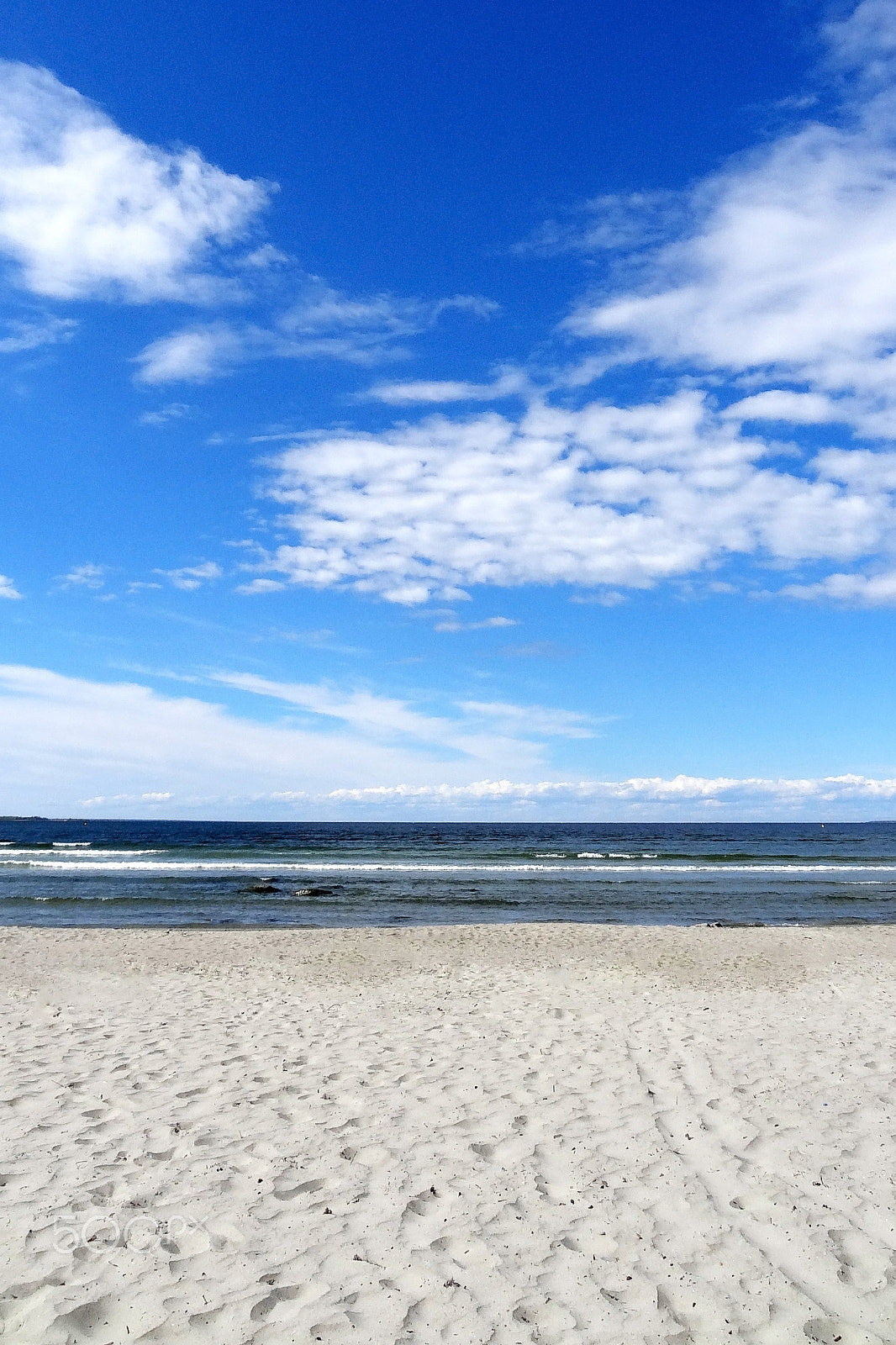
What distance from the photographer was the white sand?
4371mm

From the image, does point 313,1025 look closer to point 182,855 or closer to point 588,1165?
point 588,1165

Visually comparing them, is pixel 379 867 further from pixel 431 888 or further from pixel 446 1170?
pixel 446 1170

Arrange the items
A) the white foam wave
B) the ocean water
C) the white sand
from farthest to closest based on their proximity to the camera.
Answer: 1. the white foam wave
2. the ocean water
3. the white sand

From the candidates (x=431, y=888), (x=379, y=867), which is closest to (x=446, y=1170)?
(x=431, y=888)

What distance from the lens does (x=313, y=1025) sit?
10312 millimetres

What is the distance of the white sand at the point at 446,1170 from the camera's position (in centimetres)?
437

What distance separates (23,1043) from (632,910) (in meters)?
21.5

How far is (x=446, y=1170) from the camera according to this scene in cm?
595

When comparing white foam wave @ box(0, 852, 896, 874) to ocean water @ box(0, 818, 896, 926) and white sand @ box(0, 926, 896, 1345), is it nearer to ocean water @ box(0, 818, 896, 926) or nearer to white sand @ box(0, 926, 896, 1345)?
ocean water @ box(0, 818, 896, 926)

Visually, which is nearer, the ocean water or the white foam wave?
the ocean water

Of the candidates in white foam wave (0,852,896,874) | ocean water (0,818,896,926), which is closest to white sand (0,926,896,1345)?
ocean water (0,818,896,926)

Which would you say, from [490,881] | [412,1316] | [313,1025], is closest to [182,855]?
[490,881]

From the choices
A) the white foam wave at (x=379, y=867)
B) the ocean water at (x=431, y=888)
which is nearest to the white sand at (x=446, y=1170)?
the ocean water at (x=431, y=888)

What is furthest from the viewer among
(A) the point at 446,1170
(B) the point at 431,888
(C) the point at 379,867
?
(C) the point at 379,867
